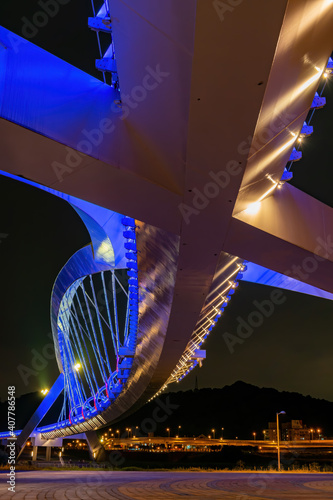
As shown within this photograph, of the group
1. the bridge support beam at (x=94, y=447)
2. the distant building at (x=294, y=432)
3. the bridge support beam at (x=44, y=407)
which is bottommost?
the distant building at (x=294, y=432)

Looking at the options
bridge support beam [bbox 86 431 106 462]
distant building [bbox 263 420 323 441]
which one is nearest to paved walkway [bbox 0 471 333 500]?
bridge support beam [bbox 86 431 106 462]

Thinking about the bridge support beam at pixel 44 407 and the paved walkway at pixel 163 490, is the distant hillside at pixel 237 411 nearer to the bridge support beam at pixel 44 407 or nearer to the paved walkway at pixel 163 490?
the bridge support beam at pixel 44 407

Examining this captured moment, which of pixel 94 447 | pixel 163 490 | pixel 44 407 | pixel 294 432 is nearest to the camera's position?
pixel 163 490

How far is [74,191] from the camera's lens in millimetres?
7715

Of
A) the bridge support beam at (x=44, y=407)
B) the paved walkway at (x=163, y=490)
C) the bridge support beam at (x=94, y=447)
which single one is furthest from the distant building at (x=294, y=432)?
the paved walkway at (x=163, y=490)

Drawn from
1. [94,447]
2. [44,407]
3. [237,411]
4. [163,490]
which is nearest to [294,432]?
[237,411]

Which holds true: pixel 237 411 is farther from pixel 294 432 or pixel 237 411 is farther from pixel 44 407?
pixel 44 407

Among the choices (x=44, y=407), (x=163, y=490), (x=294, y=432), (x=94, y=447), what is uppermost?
(x=163, y=490)

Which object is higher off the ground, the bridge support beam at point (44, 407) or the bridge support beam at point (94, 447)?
the bridge support beam at point (44, 407)

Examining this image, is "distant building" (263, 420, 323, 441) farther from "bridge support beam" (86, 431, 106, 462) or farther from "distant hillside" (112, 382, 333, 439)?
"bridge support beam" (86, 431, 106, 462)

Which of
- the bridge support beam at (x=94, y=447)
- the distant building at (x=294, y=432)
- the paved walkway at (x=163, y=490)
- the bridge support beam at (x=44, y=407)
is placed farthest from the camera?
the distant building at (x=294, y=432)

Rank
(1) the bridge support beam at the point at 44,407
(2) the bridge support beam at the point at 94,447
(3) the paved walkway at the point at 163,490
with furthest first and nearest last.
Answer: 1. (2) the bridge support beam at the point at 94,447
2. (1) the bridge support beam at the point at 44,407
3. (3) the paved walkway at the point at 163,490

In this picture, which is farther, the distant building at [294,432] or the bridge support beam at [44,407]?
the distant building at [294,432]

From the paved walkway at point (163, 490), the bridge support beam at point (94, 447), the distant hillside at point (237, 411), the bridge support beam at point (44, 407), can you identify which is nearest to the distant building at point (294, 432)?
the distant hillside at point (237, 411)
